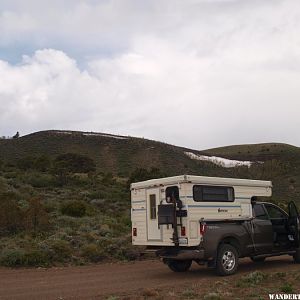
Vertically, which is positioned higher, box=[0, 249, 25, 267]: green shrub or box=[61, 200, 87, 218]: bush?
box=[61, 200, 87, 218]: bush

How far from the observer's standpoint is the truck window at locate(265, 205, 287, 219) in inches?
603

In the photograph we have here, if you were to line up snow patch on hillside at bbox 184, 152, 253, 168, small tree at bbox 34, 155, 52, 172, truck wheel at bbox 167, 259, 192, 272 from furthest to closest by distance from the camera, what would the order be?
snow patch on hillside at bbox 184, 152, 253, 168, small tree at bbox 34, 155, 52, 172, truck wheel at bbox 167, 259, 192, 272

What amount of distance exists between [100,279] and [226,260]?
322 cm

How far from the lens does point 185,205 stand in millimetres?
13016

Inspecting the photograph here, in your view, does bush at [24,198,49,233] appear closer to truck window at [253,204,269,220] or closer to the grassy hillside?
the grassy hillside

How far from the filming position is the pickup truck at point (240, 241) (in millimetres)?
13125

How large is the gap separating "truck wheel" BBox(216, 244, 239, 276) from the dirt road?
0.84ft

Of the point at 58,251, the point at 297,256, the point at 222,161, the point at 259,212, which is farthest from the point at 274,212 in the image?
the point at 222,161

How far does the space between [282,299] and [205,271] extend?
5.54m

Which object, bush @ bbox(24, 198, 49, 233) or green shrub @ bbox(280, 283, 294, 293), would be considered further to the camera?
bush @ bbox(24, 198, 49, 233)

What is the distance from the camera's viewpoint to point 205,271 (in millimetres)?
14680

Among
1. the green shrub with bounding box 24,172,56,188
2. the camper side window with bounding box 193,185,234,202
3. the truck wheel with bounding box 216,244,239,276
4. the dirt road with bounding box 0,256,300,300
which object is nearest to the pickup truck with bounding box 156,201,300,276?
the truck wheel with bounding box 216,244,239,276

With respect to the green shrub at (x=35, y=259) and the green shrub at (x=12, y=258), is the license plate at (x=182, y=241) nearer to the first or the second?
the green shrub at (x=35, y=259)

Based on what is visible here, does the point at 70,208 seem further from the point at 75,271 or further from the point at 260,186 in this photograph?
the point at 260,186
